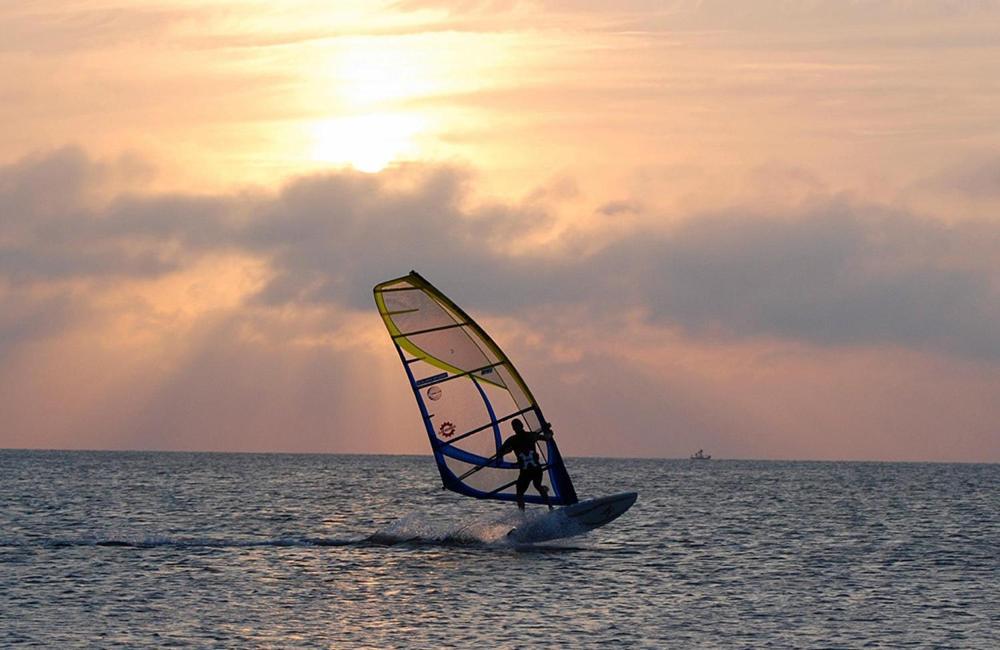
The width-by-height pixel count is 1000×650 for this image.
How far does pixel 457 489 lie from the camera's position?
30.9m

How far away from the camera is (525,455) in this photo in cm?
3045

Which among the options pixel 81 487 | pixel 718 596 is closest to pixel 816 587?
pixel 718 596

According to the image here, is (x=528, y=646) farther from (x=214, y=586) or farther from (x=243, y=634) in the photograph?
(x=214, y=586)

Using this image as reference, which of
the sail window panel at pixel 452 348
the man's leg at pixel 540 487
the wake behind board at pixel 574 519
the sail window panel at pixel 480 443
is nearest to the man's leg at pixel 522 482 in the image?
the man's leg at pixel 540 487

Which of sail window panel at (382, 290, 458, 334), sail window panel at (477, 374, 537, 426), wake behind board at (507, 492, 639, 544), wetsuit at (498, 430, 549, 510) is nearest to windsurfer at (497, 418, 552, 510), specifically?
wetsuit at (498, 430, 549, 510)

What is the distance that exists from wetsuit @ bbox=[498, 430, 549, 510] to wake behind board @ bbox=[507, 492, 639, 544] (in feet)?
4.52

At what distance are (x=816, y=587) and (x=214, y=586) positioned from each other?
38.6ft

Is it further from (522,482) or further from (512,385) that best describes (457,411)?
(522,482)

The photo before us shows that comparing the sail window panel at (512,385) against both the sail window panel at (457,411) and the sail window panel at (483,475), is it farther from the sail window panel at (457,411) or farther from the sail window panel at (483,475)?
the sail window panel at (483,475)

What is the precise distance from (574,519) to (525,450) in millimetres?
2357

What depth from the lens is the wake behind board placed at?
102 ft

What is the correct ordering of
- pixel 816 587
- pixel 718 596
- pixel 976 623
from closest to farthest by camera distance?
pixel 976 623 < pixel 718 596 < pixel 816 587

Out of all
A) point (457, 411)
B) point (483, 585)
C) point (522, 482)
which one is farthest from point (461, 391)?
point (483, 585)

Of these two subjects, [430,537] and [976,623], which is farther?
[430,537]
